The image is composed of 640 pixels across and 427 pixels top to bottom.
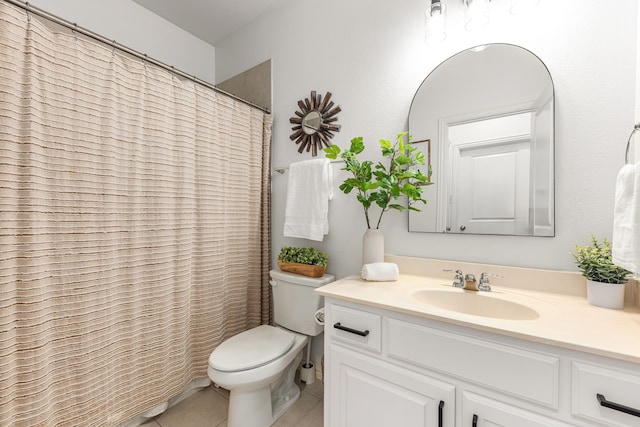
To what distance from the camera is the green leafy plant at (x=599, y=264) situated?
91 cm

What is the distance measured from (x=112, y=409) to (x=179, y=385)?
1.03ft

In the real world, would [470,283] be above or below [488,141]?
below

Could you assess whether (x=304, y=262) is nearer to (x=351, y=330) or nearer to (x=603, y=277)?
(x=351, y=330)

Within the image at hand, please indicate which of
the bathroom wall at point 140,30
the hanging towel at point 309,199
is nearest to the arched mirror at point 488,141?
the hanging towel at point 309,199

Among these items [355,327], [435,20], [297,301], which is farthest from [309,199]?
[435,20]

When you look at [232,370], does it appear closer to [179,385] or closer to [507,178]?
[179,385]

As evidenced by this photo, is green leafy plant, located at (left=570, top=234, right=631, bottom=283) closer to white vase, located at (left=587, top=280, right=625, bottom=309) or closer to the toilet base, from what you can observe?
white vase, located at (left=587, top=280, right=625, bottom=309)

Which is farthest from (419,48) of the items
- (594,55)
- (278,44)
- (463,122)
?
(278,44)

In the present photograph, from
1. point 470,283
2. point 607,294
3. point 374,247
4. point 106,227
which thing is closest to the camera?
point 607,294

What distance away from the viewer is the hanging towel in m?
1.61

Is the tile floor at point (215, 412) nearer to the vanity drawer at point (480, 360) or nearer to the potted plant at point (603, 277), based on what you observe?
the vanity drawer at point (480, 360)

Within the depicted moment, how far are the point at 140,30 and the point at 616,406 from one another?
119 inches

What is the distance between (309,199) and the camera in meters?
1.67

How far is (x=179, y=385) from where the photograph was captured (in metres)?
1.52
